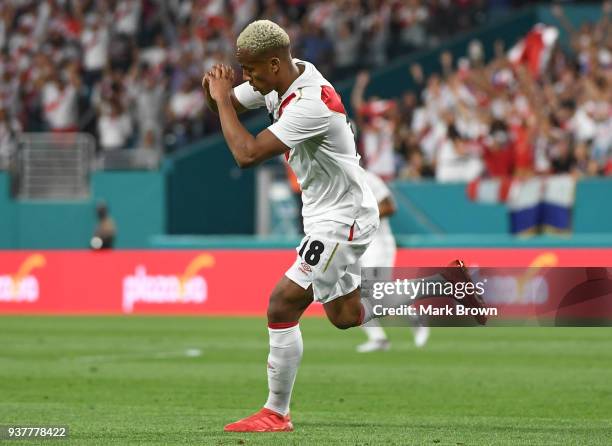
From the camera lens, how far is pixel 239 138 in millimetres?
8375

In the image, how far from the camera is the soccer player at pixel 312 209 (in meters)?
8.67

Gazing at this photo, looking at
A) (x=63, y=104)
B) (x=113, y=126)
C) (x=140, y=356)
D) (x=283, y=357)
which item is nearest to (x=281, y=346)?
(x=283, y=357)

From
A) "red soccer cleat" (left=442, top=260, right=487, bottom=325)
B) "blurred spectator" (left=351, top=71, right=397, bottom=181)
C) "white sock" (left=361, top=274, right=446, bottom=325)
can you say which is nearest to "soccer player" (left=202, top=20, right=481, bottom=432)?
"white sock" (left=361, top=274, right=446, bottom=325)

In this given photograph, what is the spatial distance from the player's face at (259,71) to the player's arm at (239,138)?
0.15 meters

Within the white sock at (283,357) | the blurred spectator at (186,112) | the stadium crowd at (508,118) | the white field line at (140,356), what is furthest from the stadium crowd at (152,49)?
the white sock at (283,357)

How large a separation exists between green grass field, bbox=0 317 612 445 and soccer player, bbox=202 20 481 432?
54 cm

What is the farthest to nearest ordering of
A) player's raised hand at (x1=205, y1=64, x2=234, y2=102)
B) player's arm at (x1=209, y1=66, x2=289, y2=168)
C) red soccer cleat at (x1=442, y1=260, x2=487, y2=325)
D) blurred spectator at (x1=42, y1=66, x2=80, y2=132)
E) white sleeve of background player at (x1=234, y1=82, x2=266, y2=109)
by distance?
blurred spectator at (x1=42, y1=66, x2=80, y2=132)
white sleeve of background player at (x1=234, y1=82, x2=266, y2=109)
player's raised hand at (x1=205, y1=64, x2=234, y2=102)
player's arm at (x1=209, y1=66, x2=289, y2=168)
red soccer cleat at (x1=442, y1=260, x2=487, y2=325)

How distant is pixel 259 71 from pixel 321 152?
685 millimetres

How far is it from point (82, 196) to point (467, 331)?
39.5 feet

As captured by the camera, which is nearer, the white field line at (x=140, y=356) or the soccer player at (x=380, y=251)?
the white field line at (x=140, y=356)

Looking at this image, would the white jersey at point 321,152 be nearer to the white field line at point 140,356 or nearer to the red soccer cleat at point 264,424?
the red soccer cleat at point 264,424

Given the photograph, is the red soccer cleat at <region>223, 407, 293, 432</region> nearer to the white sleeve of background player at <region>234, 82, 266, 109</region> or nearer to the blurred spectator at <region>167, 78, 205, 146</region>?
the white sleeve of background player at <region>234, 82, 266, 109</region>

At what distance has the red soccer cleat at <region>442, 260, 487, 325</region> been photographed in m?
7.92

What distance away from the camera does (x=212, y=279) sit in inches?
952
